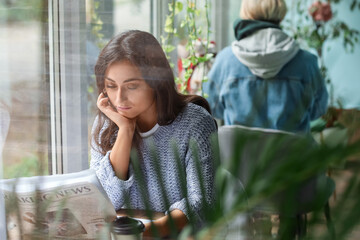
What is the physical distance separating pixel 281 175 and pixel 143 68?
0.49 meters

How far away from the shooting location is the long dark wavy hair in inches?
30.2

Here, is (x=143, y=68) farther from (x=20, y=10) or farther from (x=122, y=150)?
(x=20, y=10)

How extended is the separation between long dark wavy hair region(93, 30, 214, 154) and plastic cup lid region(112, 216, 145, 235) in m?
0.26

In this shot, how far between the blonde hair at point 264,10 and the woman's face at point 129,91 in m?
0.20

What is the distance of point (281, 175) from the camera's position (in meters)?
0.30

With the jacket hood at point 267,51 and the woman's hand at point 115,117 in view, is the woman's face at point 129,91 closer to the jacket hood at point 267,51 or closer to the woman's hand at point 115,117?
the woman's hand at point 115,117

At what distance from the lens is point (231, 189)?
0.38m

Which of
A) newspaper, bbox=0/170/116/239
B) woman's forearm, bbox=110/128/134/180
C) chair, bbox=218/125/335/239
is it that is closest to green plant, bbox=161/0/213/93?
woman's forearm, bbox=110/128/134/180

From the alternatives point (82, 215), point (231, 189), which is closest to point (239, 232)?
point (231, 189)

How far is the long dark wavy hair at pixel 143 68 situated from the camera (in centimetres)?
77

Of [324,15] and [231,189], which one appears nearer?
[231,189]

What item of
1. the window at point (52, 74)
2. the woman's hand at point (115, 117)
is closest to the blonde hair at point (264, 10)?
the window at point (52, 74)

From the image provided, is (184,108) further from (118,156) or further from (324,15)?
(324,15)

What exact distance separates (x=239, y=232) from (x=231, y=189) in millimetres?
35
